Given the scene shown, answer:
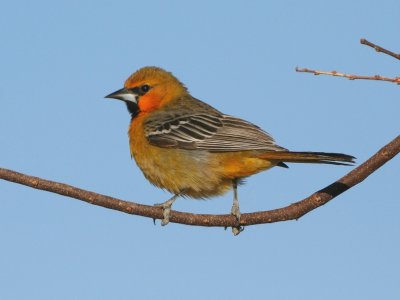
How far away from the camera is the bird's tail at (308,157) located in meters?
5.16

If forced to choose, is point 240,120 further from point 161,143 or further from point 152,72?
point 152,72

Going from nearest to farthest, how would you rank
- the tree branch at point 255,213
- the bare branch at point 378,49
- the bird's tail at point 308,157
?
the bare branch at point 378,49 < the tree branch at point 255,213 < the bird's tail at point 308,157

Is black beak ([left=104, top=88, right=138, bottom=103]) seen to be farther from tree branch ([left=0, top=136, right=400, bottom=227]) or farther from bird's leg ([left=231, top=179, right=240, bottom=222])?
tree branch ([left=0, top=136, right=400, bottom=227])

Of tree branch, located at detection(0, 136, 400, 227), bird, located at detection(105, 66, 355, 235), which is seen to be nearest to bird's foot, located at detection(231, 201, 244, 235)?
bird, located at detection(105, 66, 355, 235)

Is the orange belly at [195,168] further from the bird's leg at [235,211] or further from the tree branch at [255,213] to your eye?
the tree branch at [255,213]

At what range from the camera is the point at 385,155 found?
165 inches

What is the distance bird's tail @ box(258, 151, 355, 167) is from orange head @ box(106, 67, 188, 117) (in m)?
2.33

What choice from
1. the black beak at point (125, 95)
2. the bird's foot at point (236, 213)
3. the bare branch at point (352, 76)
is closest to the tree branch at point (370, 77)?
the bare branch at point (352, 76)

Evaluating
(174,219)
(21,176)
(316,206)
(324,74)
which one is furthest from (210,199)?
(324,74)

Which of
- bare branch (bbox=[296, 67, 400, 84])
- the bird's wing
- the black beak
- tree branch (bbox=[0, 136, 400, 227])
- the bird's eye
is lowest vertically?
tree branch (bbox=[0, 136, 400, 227])

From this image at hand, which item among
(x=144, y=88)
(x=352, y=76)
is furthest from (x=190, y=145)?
(x=352, y=76)

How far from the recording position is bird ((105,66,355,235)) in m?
6.52

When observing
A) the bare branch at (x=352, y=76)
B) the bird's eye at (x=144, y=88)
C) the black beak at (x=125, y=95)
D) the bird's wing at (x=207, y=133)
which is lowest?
the bare branch at (x=352, y=76)

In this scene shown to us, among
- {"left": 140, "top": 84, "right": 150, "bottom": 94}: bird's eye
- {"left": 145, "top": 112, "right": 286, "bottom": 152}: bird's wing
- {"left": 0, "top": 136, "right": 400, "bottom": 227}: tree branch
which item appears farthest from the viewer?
{"left": 140, "top": 84, "right": 150, "bottom": 94}: bird's eye
